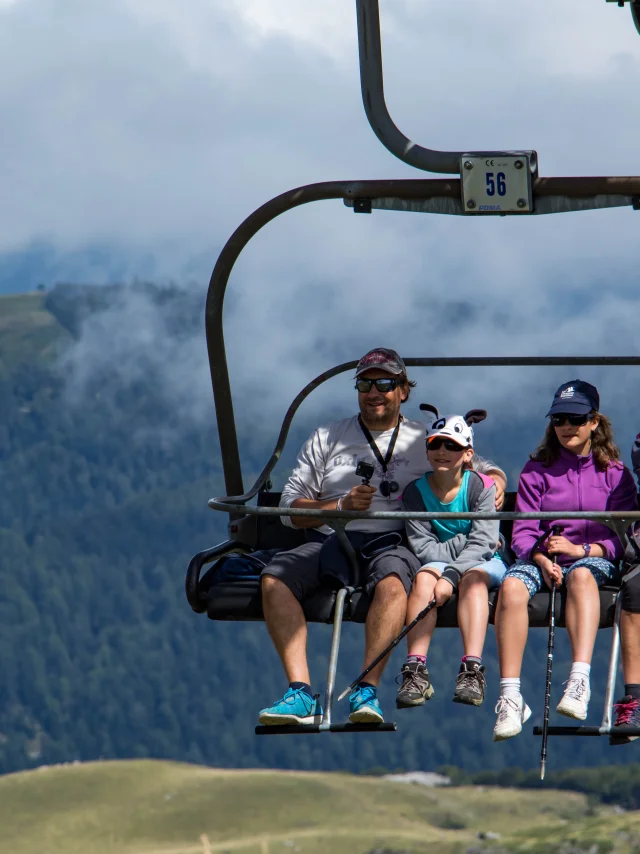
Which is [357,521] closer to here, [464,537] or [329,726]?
[464,537]

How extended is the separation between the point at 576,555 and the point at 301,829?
13081cm

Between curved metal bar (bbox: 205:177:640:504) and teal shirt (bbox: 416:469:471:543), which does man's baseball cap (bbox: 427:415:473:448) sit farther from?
curved metal bar (bbox: 205:177:640:504)

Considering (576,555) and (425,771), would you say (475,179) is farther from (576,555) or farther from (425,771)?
(425,771)

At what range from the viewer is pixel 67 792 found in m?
134

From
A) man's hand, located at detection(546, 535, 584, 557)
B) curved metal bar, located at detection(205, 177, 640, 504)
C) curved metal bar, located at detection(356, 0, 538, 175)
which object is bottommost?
man's hand, located at detection(546, 535, 584, 557)

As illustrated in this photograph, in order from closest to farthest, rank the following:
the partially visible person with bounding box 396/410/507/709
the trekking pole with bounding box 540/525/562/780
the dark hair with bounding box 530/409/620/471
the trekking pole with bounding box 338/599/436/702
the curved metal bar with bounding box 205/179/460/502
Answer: the trekking pole with bounding box 540/525/562/780 → the trekking pole with bounding box 338/599/436/702 → the partially visible person with bounding box 396/410/507/709 → the curved metal bar with bounding box 205/179/460/502 → the dark hair with bounding box 530/409/620/471

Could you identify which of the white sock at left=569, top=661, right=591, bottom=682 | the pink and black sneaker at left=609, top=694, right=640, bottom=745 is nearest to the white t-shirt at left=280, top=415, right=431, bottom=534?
the white sock at left=569, top=661, right=591, bottom=682

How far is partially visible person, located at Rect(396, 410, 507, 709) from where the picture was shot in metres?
6.75

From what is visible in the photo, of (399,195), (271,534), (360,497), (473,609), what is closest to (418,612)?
(473,609)

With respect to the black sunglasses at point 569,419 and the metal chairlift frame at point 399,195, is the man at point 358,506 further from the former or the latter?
the black sunglasses at point 569,419

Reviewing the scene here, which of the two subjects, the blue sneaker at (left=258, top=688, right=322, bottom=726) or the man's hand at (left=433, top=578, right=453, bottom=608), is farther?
the man's hand at (left=433, top=578, right=453, bottom=608)

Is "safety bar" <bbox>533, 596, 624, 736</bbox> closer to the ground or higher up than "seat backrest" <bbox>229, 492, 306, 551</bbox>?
closer to the ground

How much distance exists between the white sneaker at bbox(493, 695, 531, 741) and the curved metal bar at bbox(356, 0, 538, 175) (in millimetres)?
2419

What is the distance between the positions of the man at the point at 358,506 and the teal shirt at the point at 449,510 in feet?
0.65
